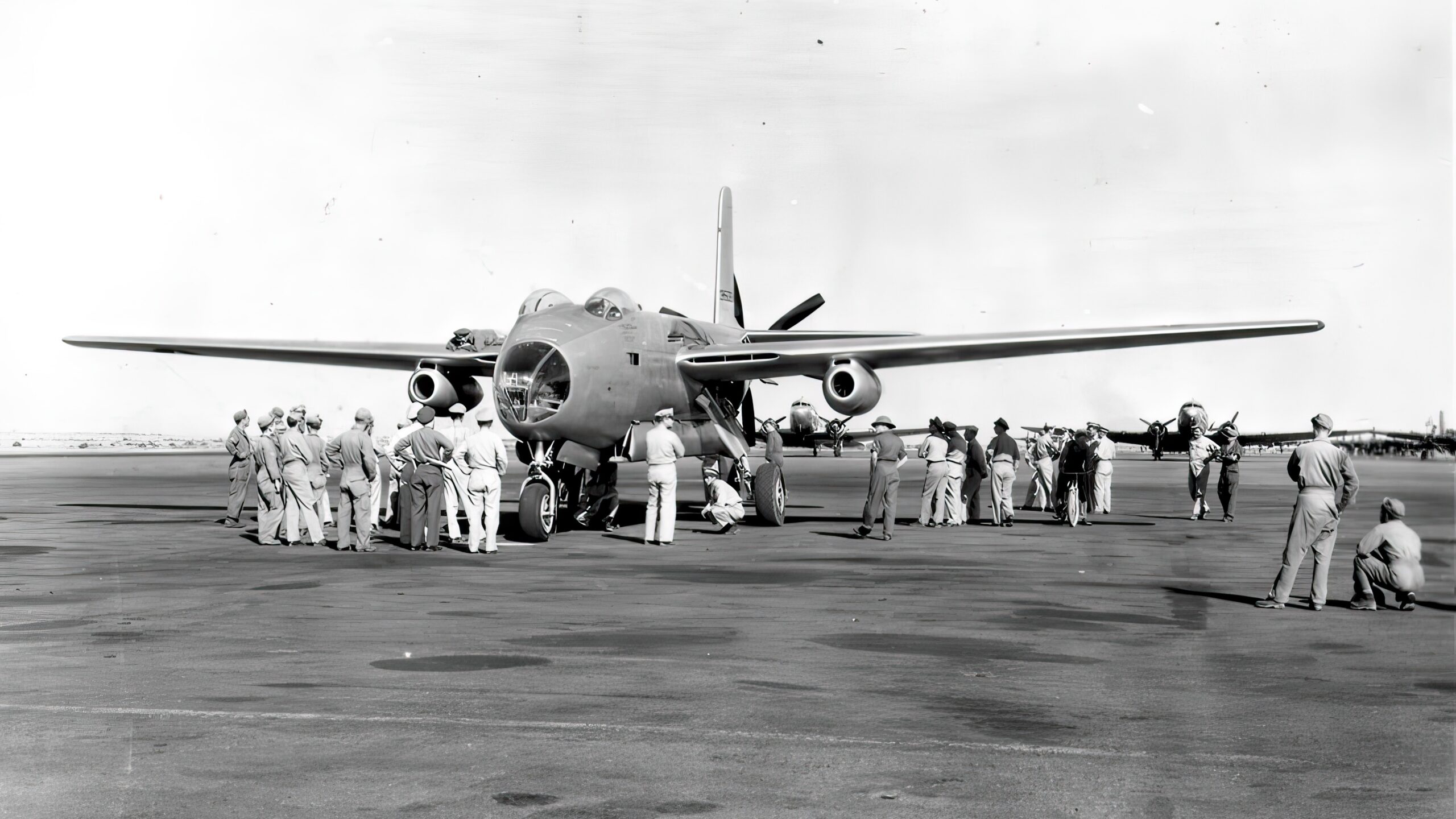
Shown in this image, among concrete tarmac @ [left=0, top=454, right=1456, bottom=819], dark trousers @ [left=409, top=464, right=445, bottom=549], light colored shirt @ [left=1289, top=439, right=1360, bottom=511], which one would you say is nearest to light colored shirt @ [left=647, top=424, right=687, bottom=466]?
concrete tarmac @ [left=0, top=454, right=1456, bottom=819]

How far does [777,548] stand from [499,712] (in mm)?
12229

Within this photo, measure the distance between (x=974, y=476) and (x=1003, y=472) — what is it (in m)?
1.27

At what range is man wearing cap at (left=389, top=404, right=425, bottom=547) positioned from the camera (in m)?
19.5

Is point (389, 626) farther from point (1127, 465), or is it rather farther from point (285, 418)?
point (1127, 465)

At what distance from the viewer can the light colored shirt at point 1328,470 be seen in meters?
13.0

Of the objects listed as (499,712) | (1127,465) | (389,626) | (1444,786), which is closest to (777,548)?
(389,626)

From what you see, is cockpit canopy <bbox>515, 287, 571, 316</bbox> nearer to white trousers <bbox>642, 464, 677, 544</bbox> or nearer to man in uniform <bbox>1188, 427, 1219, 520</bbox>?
white trousers <bbox>642, 464, 677, 544</bbox>

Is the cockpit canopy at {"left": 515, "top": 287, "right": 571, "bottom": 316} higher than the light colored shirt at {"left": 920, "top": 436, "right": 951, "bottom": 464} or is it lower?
higher

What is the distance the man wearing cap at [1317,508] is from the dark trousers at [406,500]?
38.2ft

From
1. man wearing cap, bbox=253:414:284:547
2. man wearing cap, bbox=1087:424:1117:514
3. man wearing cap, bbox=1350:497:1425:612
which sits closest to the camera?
man wearing cap, bbox=1350:497:1425:612

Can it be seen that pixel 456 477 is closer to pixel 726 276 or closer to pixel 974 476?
pixel 974 476

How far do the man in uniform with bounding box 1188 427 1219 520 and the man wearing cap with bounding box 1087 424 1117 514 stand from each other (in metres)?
1.62

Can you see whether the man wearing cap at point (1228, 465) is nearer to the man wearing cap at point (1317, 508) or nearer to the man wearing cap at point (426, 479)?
the man wearing cap at point (1317, 508)

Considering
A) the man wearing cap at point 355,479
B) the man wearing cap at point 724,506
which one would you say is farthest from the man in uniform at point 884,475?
the man wearing cap at point 355,479
